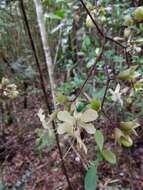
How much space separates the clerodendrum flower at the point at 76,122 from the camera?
1.89 ft

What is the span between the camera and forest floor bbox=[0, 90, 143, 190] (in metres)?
2.14

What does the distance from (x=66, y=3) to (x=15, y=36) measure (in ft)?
9.17

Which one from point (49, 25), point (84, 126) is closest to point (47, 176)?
point (84, 126)

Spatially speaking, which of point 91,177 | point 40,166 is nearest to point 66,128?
point 91,177

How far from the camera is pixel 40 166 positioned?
279 centimetres

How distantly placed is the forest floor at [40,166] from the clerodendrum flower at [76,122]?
82 cm

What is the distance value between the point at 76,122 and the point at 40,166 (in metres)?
2.28

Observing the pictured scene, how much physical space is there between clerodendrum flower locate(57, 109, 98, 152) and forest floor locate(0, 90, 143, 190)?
0.82 metres

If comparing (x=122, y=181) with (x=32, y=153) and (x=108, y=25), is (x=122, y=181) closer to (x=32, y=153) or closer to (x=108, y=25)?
(x=108, y=25)

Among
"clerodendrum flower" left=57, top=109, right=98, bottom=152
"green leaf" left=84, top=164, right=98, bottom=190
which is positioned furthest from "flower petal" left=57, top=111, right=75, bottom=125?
"green leaf" left=84, top=164, right=98, bottom=190

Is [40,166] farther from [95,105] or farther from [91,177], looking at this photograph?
[95,105]

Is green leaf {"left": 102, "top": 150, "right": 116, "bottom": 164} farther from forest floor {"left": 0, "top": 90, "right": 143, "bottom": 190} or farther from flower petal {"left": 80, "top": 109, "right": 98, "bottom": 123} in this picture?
forest floor {"left": 0, "top": 90, "right": 143, "bottom": 190}

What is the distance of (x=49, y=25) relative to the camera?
462cm

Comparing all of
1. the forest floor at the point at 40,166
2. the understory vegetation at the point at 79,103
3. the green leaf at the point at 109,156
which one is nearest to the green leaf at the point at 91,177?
the understory vegetation at the point at 79,103
